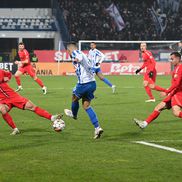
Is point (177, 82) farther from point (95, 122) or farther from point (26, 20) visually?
point (26, 20)

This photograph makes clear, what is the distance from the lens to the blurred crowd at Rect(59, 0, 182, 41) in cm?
5550

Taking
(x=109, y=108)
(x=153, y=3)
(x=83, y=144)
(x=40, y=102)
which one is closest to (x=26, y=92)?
(x=40, y=102)

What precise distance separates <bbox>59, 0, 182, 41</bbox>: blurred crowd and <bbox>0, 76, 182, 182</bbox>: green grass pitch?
1501 inches

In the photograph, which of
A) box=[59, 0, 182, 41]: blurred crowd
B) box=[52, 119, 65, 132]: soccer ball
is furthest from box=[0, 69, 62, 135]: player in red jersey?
box=[59, 0, 182, 41]: blurred crowd

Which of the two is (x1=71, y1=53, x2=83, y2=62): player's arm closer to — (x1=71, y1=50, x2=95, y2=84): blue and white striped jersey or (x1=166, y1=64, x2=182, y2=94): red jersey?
(x1=71, y1=50, x2=95, y2=84): blue and white striped jersey

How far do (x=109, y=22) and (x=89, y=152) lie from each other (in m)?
46.8

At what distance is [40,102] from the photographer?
22125 mm

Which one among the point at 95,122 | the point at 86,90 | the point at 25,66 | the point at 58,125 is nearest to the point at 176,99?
the point at 95,122

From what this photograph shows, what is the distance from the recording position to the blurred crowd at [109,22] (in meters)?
55.5

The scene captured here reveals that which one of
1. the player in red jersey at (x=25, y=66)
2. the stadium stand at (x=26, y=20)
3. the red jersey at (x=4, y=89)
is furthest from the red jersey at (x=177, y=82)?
the stadium stand at (x=26, y=20)

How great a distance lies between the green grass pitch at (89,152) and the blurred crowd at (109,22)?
3813 cm

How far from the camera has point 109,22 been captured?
56656 mm

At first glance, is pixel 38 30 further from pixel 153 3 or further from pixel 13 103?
pixel 13 103

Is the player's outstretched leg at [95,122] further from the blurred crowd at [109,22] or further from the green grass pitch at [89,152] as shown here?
the blurred crowd at [109,22]
